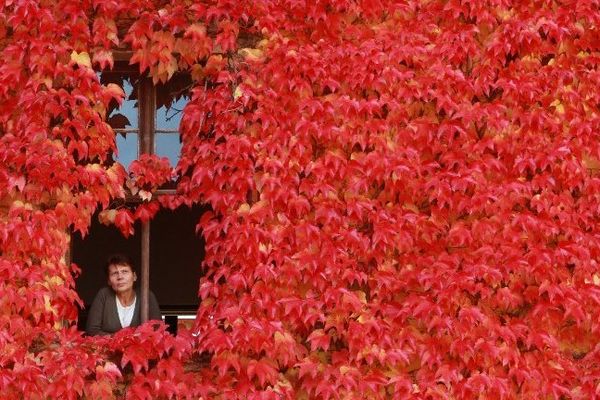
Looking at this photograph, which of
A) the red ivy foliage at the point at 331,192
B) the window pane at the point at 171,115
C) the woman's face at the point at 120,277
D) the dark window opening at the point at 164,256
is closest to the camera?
the red ivy foliage at the point at 331,192

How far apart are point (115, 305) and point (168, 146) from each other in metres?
1.21

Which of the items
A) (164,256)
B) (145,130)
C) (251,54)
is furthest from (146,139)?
(164,256)

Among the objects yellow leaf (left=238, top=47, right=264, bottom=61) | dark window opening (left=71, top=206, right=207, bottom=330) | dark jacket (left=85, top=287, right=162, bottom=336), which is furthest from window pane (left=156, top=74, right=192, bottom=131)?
dark window opening (left=71, top=206, right=207, bottom=330)

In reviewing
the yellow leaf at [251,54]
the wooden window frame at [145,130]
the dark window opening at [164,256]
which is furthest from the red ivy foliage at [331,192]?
the dark window opening at [164,256]

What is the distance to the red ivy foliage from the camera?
6426mm

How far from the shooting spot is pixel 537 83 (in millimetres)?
6797

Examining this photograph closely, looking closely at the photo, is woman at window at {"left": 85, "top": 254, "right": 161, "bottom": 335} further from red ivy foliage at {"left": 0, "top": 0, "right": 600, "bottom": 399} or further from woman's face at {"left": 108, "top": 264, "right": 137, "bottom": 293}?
red ivy foliage at {"left": 0, "top": 0, "right": 600, "bottom": 399}

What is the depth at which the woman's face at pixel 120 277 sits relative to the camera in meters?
6.71

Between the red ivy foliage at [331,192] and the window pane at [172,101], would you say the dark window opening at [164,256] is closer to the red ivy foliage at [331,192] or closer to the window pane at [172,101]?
the window pane at [172,101]

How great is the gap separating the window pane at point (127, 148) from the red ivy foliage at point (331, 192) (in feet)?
0.77

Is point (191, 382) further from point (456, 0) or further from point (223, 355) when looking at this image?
point (456, 0)

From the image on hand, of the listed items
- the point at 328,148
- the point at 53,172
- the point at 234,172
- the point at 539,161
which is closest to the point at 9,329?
the point at 53,172

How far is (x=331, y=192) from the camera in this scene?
6.62 m

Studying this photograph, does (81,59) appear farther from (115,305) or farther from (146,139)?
(115,305)
